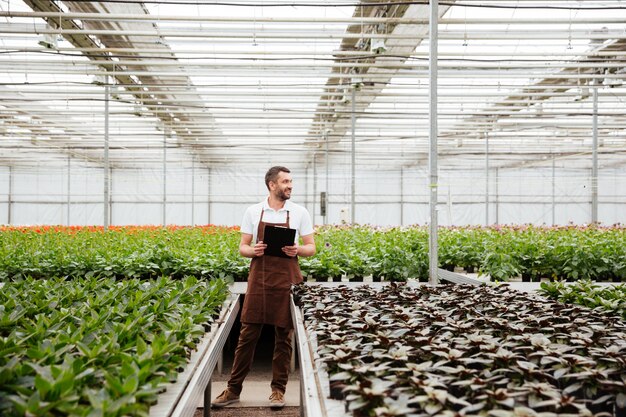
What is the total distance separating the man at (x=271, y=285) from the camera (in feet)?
13.1

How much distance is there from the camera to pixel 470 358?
222 cm

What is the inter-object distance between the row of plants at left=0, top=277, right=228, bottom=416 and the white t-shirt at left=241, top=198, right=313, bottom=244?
60cm

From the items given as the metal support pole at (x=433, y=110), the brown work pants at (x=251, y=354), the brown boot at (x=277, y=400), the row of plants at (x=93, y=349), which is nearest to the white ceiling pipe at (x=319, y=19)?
the metal support pole at (x=433, y=110)

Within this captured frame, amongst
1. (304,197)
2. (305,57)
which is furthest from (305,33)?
(304,197)

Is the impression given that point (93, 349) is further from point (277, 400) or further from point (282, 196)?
point (277, 400)

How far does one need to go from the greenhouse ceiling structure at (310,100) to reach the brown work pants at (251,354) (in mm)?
2106

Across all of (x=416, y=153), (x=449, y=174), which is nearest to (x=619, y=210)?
(x=449, y=174)

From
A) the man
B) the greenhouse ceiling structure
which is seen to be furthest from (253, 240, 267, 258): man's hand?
the greenhouse ceiling structure

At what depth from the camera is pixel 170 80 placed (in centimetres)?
1138

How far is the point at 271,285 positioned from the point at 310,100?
9.71m

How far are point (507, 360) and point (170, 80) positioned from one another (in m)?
10.3

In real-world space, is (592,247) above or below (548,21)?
below

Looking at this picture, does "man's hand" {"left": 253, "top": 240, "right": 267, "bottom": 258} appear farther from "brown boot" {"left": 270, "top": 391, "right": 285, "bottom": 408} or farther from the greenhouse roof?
the greenhouse roof

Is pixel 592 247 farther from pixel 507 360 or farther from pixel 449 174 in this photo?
pixel 449 174
